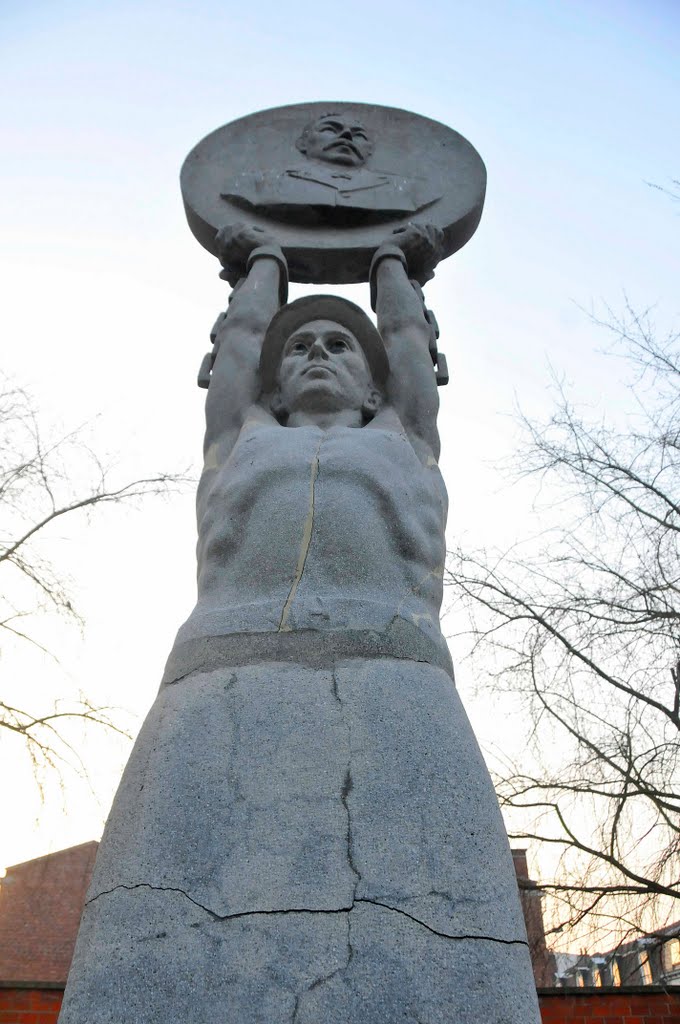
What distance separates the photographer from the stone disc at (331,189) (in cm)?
518

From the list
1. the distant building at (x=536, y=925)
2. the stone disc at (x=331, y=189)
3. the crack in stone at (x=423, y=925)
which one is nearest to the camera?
the crack in stone at (x=423, y=925)

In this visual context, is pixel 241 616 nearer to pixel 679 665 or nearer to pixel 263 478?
pixel 263 478

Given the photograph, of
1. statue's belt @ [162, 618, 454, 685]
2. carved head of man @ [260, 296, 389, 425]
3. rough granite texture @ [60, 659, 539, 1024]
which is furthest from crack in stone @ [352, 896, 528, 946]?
carved head of man @ [260, 296, 389, 425]

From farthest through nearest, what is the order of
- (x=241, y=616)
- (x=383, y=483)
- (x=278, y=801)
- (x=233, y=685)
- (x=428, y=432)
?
(x=428, y=432) < (x=383, y=483) < (x=241, y=616) < (x=233, y=685) < (x=278, y=801)

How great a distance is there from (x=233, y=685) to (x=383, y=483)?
108cm

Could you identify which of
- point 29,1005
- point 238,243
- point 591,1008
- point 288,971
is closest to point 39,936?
point 29,1005

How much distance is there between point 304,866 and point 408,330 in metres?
2.94

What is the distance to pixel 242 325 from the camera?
14.3 feet

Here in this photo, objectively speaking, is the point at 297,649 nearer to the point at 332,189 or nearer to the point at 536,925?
the point at 332,189

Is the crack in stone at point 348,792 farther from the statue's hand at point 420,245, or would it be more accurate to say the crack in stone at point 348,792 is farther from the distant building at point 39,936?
the distant building at point 39,936

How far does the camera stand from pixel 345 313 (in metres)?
4.23

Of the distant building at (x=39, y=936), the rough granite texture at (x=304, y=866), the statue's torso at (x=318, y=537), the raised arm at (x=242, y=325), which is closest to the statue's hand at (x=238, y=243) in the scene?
the raised arm at (x=242, y=325)

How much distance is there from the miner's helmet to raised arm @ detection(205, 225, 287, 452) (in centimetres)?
8

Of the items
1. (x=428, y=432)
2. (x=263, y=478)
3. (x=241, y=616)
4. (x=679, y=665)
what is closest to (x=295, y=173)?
(x=428, y=432)
